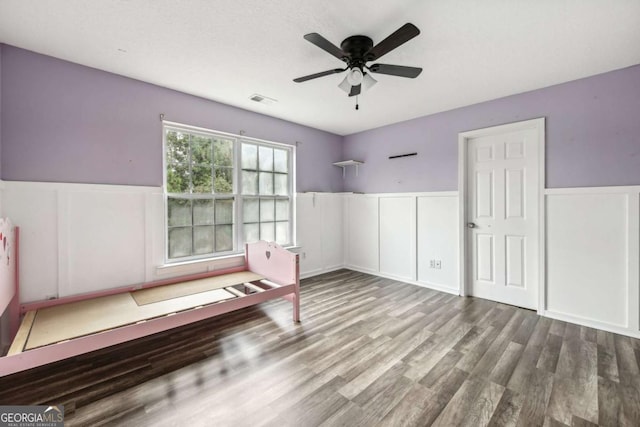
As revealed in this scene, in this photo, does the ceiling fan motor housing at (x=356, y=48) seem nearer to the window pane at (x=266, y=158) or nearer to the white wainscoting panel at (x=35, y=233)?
the window pane at (x=266, y=158)

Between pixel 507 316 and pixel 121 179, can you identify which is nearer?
pixel 121 179

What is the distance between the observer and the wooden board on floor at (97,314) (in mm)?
1856

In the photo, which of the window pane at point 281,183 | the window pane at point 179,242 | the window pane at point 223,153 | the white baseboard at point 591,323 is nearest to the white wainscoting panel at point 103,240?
the window pane at point 179,242

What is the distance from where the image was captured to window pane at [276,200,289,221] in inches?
166

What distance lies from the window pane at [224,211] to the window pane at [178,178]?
1.45ft

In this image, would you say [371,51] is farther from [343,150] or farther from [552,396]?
[343,150]

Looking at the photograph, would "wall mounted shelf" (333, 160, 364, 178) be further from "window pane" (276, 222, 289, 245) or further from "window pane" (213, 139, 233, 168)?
"window pane" (213, 139, 233, 168)

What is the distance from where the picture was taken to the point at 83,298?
2.51 metres

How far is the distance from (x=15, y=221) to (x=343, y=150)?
4.40 meters

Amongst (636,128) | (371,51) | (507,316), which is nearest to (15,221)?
(371,51)

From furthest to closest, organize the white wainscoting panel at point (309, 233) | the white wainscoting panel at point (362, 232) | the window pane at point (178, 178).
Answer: the white wainscoting panel at point (362, 232) < the white wainscoting panel at point (309, 233) < the window pane at point (178, 178)

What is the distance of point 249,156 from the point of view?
152 inches

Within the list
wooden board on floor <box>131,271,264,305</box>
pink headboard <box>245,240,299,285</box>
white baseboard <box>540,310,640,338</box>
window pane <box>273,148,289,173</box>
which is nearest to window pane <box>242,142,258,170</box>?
window pane <box>273,148,289,173</box>

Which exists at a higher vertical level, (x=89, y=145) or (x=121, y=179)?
(x=89, y=145)
